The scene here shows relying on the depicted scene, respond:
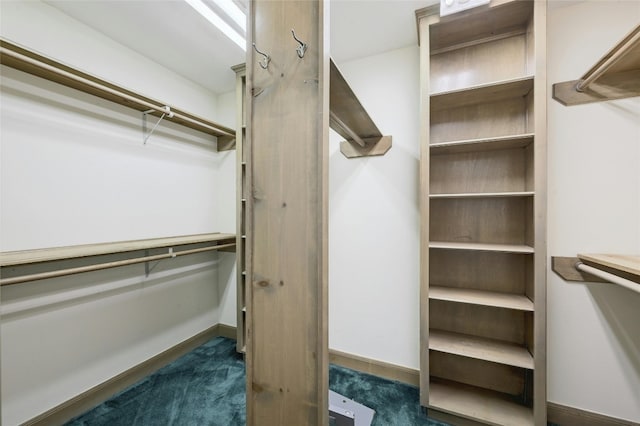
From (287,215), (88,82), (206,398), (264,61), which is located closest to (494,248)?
(287,215)

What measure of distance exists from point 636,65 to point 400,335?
2.25 metres

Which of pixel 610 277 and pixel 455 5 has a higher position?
pixel 455 5

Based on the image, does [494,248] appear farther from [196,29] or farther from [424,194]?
[196,29]

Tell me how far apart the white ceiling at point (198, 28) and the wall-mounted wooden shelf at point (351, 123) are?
0.72 meters

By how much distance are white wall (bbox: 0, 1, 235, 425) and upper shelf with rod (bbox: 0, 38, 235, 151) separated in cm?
10

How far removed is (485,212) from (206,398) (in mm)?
2438

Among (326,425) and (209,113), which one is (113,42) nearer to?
(209,113)

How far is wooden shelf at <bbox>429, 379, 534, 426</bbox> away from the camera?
1.59 m

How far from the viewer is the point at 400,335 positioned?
2.11 m

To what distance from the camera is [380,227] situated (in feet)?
7.16

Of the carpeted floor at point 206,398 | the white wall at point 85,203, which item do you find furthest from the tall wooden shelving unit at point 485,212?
the white wall at point 85,203

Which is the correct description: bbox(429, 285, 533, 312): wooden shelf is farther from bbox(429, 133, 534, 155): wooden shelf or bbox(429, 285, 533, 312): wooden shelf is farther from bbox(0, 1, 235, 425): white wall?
bbox(0, 1, 235, 425): white wall

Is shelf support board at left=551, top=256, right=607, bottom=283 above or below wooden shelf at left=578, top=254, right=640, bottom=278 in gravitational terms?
below

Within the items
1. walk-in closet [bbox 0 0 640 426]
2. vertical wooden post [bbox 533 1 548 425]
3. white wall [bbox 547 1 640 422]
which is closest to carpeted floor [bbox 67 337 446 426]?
walk-in closet [bbox 0 0 640 426]
